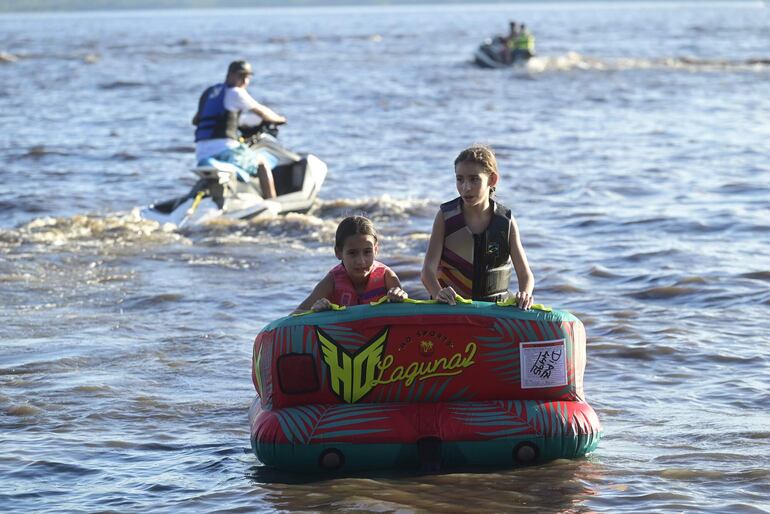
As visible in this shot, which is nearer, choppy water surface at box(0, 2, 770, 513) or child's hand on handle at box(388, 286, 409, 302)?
child's hand on handle at box(388, 286, 409, 302)

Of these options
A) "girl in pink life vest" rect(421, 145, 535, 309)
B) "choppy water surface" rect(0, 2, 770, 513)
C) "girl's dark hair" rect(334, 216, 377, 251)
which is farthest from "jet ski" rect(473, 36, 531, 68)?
"girl's dark hair" rect(334, 216, 377, 251)

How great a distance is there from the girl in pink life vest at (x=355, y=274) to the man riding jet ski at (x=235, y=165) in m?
6.41

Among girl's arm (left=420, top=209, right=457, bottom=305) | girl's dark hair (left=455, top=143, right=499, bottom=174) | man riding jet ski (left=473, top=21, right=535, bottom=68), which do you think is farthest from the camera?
man riding jet ski (left=473, top=21, right=535, bottom=68)

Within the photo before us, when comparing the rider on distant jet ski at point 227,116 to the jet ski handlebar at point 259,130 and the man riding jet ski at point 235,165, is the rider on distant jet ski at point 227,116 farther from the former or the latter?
the jet ski handlebar at point 259,130

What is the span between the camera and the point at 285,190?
14461mm

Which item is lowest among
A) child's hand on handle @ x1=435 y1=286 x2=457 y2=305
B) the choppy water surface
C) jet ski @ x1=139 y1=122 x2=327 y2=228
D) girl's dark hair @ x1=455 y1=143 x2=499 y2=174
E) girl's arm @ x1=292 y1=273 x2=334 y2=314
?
the choppy water surface

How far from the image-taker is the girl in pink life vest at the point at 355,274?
6285 mm

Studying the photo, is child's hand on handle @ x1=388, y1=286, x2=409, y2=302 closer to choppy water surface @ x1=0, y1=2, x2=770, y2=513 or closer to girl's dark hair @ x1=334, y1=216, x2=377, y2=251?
girl's dark hair @ x1=334, y1=216, x2=377, y2=251

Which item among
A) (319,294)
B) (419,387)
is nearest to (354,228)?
(319,294)

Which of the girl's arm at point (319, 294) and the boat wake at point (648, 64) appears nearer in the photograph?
the girl's arm at point (319, 294)

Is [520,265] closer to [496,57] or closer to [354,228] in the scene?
[354,228]

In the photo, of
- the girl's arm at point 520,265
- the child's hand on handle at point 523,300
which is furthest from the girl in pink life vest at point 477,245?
the child's hand on handle at point 523,300

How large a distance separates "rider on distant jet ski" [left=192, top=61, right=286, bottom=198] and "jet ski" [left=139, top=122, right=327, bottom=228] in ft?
0.41

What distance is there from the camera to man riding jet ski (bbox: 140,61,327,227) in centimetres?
1288
